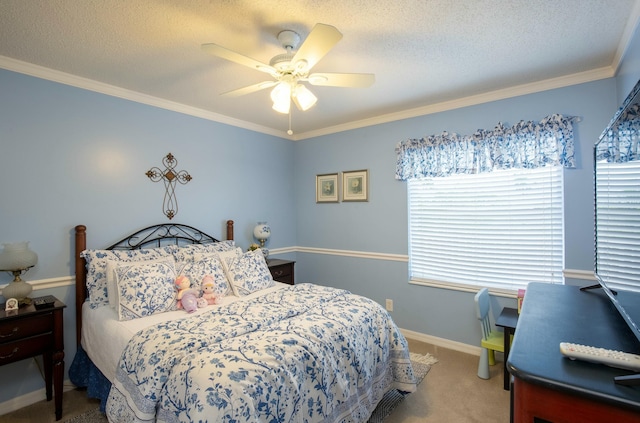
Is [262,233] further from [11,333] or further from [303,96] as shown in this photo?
[11,333]

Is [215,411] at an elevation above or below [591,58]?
below

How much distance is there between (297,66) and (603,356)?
192 centimetres

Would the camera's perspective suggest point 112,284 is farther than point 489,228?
No

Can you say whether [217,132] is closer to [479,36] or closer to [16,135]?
[16,135]

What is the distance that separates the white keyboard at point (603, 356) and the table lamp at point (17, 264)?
3065mm

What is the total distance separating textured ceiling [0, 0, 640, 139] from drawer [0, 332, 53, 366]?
198cm

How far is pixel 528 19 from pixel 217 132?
3.05 meters

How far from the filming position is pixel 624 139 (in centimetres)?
126

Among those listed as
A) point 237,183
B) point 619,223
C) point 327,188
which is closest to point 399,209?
point 327,188

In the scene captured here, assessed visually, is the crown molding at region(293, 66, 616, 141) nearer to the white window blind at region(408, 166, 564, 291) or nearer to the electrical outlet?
the white window blind at region(408, 166, 564, 291)

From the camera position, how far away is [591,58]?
7.53ft

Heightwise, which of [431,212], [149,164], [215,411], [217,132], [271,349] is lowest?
[215,411]

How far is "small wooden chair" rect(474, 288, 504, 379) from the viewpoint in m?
2.61

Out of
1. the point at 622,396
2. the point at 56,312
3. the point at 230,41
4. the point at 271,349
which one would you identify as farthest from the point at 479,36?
the point at 56,312
